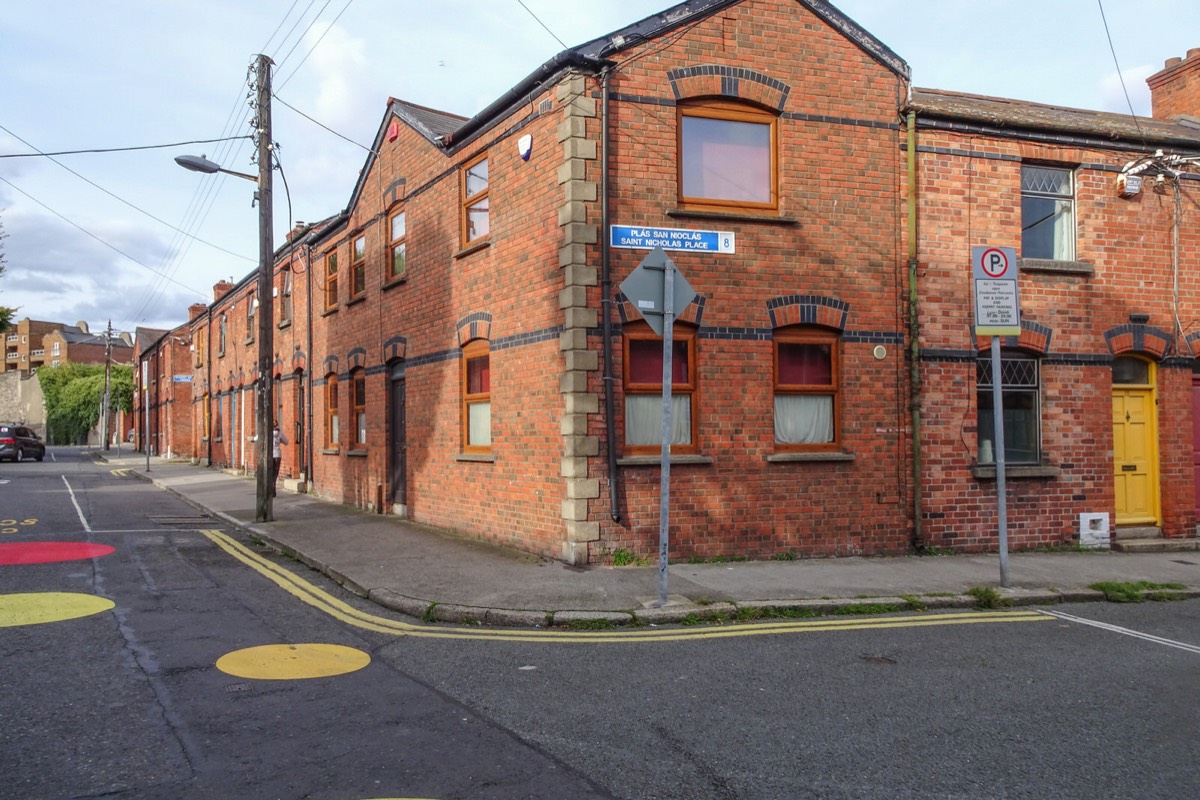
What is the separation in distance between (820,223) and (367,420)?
32.4 ft

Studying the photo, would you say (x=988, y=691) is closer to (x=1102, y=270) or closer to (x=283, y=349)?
→ (x=1102, y=270)

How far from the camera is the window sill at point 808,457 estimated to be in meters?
10.9

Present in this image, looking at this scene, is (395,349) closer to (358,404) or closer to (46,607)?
(358,404)

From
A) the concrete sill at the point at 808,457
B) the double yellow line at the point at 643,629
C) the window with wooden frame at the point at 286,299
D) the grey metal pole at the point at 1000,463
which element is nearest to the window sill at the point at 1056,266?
the grey metal pole at the point at 1000,463

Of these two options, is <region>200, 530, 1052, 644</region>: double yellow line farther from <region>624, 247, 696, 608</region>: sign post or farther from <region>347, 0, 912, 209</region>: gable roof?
<region>347, 0, 912, 209</region>: gable roof

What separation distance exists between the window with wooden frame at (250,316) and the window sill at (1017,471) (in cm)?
2217

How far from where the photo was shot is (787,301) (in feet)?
36.2

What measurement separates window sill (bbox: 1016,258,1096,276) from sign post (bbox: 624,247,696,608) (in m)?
6.67

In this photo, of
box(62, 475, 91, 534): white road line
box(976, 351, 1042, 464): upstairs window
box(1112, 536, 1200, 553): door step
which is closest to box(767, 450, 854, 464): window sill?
box(976, 351, 1042, 464): upstairs window


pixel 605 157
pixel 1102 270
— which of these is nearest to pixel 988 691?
pixel 605 157

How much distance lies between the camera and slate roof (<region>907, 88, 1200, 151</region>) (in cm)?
1188

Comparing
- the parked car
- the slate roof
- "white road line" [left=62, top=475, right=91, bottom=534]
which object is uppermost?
the slate roof

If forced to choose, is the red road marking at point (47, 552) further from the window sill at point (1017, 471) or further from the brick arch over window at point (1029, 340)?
the brick arch over window at point (1029, 340)

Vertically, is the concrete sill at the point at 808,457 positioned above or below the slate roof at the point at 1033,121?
below
